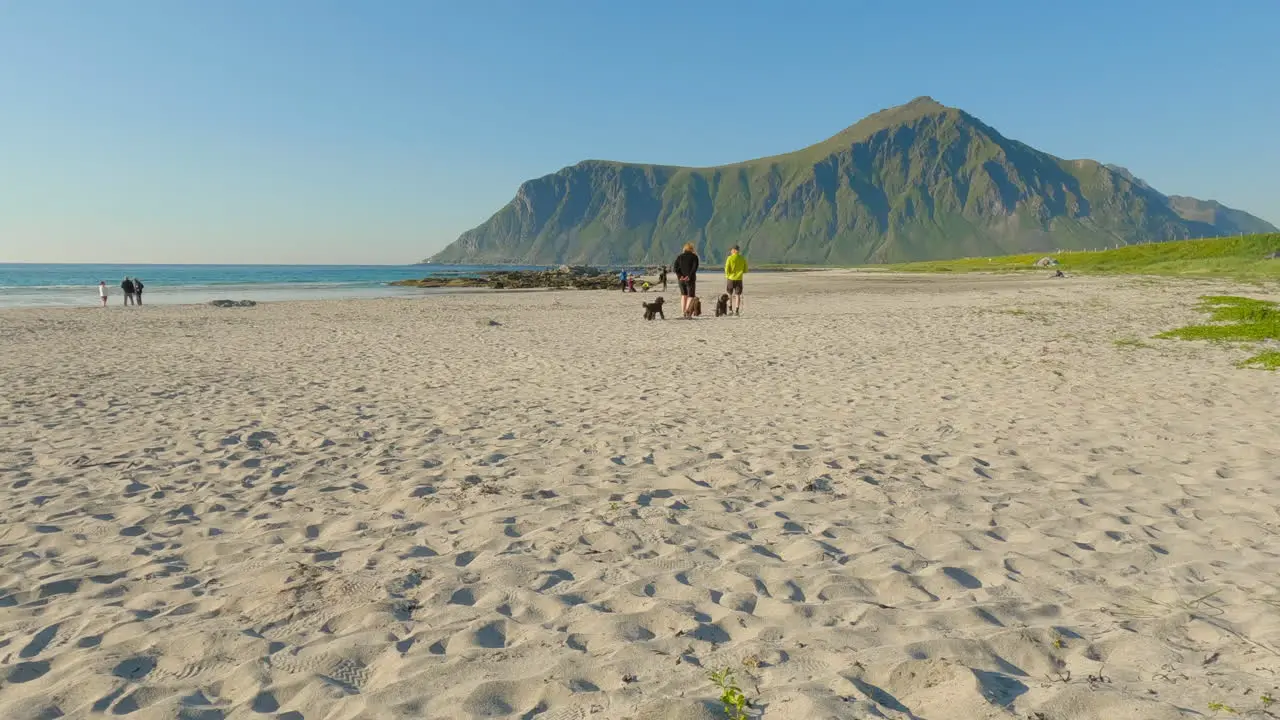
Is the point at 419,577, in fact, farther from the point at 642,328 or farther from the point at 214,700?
the point at 642,328

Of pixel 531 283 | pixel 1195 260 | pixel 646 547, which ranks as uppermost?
pixel 1195 260

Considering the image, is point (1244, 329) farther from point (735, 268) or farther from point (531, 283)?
point (531, 283)

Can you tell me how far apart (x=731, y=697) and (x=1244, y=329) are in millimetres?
17648

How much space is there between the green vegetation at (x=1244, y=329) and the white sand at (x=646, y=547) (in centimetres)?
134

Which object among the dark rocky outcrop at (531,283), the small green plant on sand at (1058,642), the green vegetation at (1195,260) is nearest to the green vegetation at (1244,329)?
the small green plant on sand at (1058,642)

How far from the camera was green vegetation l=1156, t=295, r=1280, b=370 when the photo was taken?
11516mm

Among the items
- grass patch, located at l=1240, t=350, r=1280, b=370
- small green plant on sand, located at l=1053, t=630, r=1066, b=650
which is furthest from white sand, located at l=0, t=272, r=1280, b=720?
grass patch, located at l=1240, t=350, r=1280, b=370

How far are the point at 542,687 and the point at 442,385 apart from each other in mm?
8857

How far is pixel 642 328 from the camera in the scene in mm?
20734

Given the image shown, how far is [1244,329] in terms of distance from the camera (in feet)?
49.3

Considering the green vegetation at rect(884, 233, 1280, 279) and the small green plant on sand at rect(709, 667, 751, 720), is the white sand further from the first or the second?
the green vegetation at rect(884, 233, 1280, 279)

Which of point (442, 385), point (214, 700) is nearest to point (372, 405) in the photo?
point (442, 385)

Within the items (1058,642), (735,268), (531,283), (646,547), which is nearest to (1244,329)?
(735,268)

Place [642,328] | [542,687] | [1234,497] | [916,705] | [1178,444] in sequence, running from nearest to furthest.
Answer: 1. [916,705]
2. [542,687]
3. [1234,497]
4. [1178,444]
5. [642,328]
